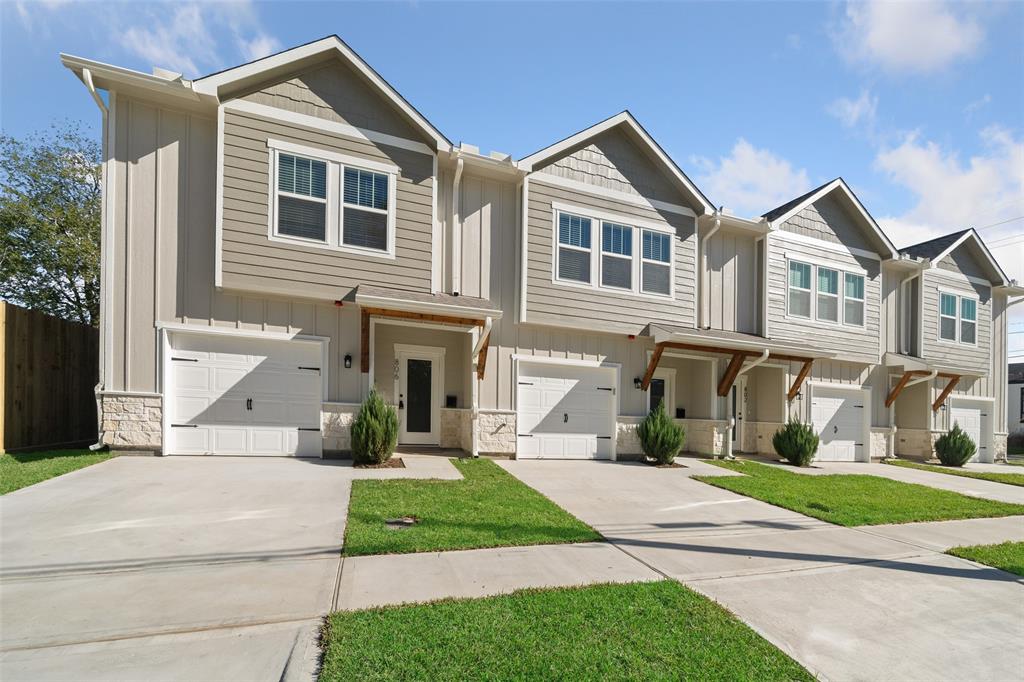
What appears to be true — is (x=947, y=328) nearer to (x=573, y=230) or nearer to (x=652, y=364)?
(x=652, y=364)

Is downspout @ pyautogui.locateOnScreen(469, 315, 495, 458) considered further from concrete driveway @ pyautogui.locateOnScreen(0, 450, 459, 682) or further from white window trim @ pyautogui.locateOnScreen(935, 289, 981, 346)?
white window trim @ pyautogui.locateOnScreen(935, 289, 981, 346)

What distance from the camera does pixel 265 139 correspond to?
8867mm

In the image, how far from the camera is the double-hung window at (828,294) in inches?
553

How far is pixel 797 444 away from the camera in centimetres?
1209

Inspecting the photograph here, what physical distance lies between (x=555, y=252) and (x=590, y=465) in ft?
15.4

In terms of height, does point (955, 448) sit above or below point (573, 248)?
below

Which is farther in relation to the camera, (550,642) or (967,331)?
(967,331)

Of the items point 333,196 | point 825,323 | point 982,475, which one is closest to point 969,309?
point 825,323

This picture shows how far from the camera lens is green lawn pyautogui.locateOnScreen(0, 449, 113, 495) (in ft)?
20.7

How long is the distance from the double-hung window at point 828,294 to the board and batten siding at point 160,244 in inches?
549

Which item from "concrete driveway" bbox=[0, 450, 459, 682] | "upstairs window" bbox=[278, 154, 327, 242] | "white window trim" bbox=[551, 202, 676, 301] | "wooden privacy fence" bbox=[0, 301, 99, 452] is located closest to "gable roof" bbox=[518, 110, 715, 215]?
"white window trim" bbox=[551, 202, 676, 301]

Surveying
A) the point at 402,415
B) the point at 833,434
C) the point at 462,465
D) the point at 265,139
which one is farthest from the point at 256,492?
the point at 833,434

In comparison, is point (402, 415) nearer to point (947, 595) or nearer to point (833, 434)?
point (947, 595)

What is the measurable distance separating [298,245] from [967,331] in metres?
21.0
